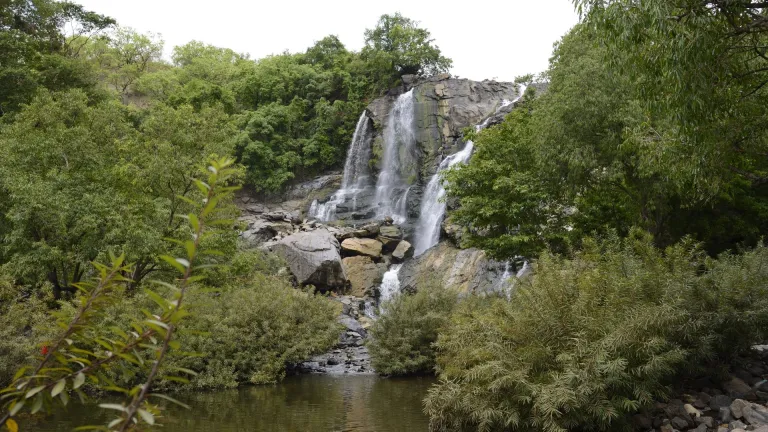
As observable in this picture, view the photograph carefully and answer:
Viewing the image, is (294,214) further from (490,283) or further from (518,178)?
(518,178)

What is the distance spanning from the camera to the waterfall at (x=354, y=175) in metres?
43.6

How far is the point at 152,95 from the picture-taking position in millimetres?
57812

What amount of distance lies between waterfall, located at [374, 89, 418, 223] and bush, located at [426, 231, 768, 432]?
3022 cm

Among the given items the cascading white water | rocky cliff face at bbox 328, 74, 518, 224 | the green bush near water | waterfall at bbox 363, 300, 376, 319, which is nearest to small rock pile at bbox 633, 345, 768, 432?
the green bush near water

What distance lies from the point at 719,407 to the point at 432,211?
2777cm

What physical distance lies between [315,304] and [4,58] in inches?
923

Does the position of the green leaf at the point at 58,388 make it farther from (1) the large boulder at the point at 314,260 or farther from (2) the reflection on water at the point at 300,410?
(1) the large boulder at the point at 314,260

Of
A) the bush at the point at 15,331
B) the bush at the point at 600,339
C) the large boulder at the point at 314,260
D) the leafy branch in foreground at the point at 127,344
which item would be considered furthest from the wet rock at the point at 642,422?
the large boulder at the point at 314,260

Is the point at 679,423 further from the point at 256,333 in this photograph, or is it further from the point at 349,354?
the point at 349,354

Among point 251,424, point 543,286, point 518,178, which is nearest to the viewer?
point 543,286

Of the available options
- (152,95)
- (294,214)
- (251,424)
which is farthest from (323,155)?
(251,424)

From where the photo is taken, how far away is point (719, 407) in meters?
9.01

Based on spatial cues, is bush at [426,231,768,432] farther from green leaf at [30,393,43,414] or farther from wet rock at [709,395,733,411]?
green leaf at [30,393,43,414]

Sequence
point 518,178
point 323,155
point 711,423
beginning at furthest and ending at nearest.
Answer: point 323,155 → point 518,178 → point 711,423
